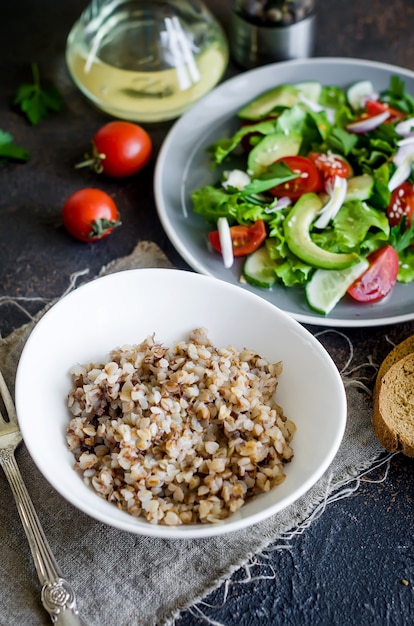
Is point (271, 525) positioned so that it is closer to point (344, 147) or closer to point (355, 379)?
point (355, 379)

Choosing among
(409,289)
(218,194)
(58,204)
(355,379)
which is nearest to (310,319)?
(355,379)

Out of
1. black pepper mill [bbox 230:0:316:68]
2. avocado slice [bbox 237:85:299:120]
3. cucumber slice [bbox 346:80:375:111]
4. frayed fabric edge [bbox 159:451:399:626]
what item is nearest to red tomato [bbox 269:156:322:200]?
avocado slice [bbox 237:85:299:120]

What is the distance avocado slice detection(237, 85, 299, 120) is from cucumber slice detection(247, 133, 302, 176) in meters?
0.22

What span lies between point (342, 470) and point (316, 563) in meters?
0.29

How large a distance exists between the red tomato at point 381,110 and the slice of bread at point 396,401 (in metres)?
1.04

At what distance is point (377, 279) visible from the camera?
96.3 inches

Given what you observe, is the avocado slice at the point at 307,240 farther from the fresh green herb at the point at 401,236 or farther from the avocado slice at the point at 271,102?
the avocado slice at the point at 271,102

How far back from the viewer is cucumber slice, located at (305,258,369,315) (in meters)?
2.40

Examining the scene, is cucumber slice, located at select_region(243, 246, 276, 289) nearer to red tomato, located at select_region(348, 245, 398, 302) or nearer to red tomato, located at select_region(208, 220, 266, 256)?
red tomato, located at select_region(208, 220, 266, 256)

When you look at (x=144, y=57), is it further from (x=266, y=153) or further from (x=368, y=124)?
(x=368, y=124)

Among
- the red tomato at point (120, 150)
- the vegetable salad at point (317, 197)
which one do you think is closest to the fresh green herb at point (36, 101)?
the red tomato at point (120, 150)

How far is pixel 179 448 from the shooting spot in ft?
5.98

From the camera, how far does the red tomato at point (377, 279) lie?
2434 millimetres

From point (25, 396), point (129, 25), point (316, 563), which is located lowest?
point (316, 563)
